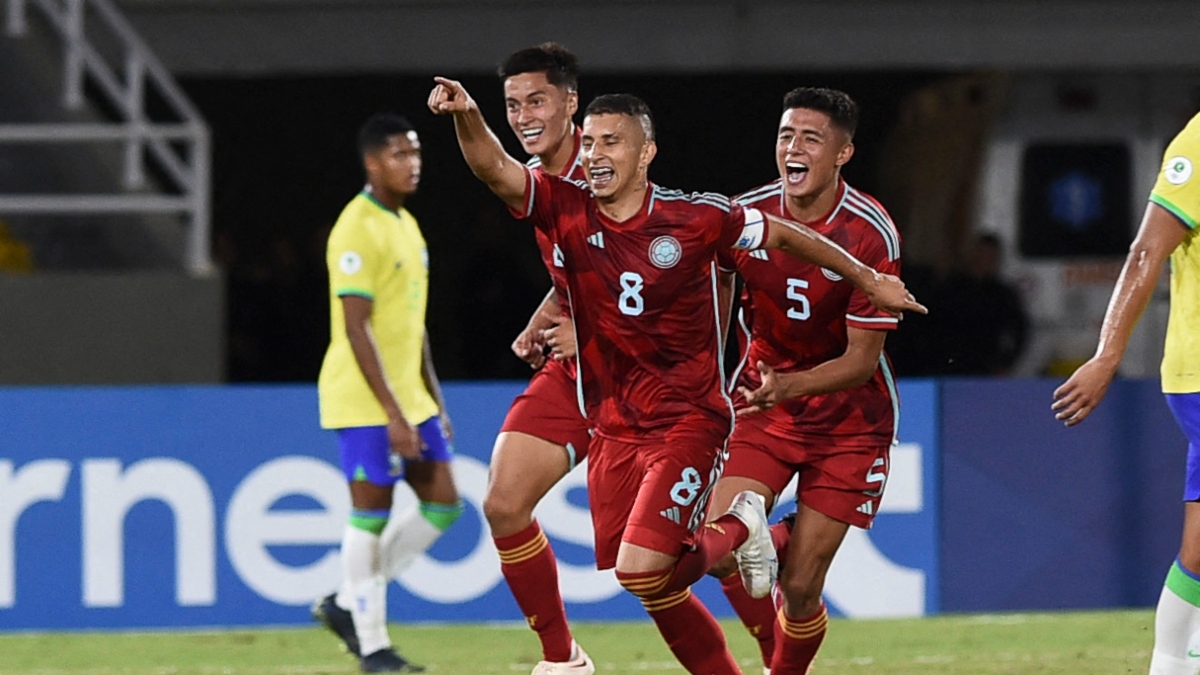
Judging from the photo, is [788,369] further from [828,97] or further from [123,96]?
[123,96]

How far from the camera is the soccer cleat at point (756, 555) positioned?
6664 millimetres

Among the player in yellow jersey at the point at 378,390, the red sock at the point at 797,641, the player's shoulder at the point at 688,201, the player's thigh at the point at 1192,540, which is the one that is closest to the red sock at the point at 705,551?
the red sock at the point at 797,641

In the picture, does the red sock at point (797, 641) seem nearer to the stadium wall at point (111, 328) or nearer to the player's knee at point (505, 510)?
the player's knee at point (505, 510)

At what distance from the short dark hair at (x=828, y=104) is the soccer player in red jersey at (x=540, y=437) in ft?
2.93

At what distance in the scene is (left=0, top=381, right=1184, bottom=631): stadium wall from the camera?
10.2 m

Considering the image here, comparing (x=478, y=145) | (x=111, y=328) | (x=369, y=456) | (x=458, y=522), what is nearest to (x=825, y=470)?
(x=478, y=145)

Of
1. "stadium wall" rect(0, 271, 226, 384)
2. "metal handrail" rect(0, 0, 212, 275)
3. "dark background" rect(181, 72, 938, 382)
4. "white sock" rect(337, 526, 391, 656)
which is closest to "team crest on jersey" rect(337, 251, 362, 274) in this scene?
"white sock" rect(337, 526, 391, 656)

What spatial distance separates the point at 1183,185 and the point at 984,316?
7.78m

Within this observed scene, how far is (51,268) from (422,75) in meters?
3.55

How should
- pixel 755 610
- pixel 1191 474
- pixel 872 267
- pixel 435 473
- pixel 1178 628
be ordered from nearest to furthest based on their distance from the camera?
pixel 1191 474, pixel 1178 628, pixel 872 267, pixel 755 610, pixel 435 473

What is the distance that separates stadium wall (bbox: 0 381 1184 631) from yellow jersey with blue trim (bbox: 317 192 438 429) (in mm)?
1595

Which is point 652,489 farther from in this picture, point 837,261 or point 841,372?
point 837,261

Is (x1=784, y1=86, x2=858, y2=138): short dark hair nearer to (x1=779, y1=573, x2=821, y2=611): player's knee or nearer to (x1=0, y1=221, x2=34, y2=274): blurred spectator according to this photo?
(x1=779, y1=573, x2=821, y2=611): player's knee

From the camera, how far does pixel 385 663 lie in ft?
28.0
